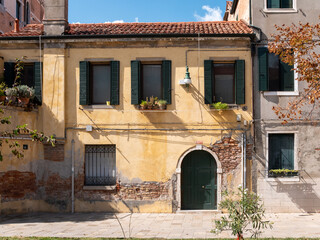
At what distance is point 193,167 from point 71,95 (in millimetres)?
5080

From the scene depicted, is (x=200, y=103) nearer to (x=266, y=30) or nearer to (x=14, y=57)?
(x=266, y=30)

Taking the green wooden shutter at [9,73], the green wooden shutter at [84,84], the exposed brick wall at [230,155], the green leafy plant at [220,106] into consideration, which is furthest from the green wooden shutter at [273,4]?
the green wooden shutter at [9,73]

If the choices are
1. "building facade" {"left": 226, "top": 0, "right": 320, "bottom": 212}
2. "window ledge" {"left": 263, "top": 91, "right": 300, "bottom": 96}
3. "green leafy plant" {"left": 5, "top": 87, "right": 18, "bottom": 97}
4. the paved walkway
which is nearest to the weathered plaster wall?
"building facade" {"left": 226, "top": 0, "right": 320, "bottom": 212}

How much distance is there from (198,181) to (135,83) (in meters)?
4.12

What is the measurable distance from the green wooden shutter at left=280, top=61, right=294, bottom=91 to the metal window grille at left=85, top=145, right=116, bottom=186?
640 centimetres

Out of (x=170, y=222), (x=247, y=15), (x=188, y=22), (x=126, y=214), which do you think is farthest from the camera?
(x=188, y=22)

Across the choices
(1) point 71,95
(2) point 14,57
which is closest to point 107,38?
(1) point 71,95

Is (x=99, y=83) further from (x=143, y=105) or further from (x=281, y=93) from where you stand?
(x=281, y=93)

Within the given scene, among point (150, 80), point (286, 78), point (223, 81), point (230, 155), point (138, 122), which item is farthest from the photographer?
point (150, 80)

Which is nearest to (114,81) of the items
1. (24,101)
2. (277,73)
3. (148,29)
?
(148,29)

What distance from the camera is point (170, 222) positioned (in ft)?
40.7

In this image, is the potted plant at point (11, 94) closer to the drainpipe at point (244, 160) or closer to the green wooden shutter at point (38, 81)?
the green wooden shutter at point (38, 81)

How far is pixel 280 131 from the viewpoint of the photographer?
45.9 ft

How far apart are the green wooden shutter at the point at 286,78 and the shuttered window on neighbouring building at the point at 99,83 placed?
5.81m
